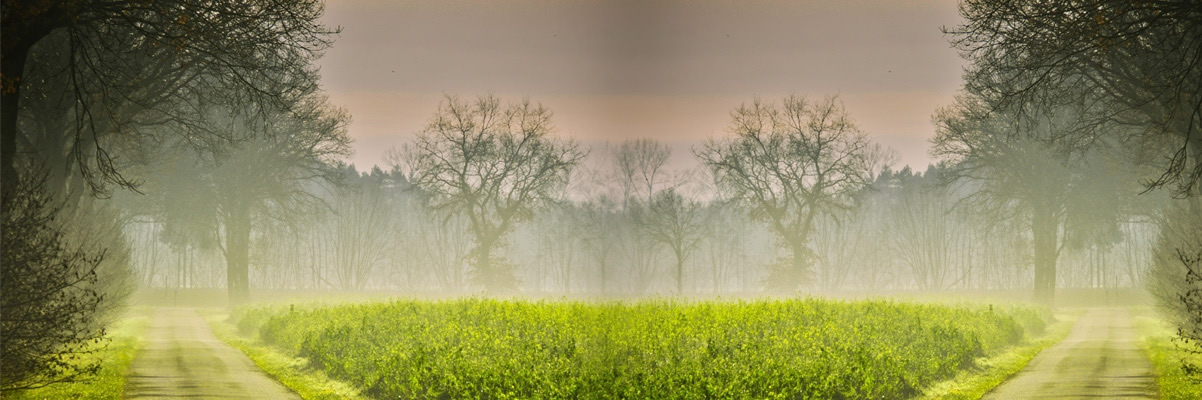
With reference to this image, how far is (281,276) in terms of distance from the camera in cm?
8462

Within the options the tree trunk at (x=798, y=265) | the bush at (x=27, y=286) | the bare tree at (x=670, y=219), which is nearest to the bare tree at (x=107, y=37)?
the bush at (x=27, y=286)

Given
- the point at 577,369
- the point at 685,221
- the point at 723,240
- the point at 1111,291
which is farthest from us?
the point at 723,240

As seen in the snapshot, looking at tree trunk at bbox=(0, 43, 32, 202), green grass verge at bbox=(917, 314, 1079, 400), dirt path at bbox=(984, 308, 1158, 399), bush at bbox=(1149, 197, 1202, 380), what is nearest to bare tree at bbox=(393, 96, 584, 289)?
green grass verge at bbox=(917, 314, 1079, 400)

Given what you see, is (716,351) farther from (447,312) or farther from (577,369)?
(447,312)

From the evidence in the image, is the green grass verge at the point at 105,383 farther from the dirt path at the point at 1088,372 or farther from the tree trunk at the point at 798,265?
the tree trunk at the point at 798,265

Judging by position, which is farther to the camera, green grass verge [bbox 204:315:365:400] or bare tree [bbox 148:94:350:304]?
bare tree [bbox 148:94:350:304]

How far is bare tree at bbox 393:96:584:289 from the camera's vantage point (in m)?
35.9

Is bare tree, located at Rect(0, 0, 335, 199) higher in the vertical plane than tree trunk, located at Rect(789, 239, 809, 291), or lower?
higher

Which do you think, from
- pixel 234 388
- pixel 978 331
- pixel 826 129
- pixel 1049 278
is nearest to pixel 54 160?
pixel 234 388

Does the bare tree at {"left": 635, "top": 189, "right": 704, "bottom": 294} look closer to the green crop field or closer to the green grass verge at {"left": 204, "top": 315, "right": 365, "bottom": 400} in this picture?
the green crop field

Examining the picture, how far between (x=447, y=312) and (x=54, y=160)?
Answer: 10.7 m

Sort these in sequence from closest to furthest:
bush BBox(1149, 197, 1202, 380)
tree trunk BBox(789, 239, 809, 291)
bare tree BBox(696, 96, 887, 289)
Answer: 1. bush BBox(1149, 197, 1202, 380)
2. bare tree BBox(696, 96, 887, 289)
3. tree trunk BBox(789, 239, 809, 291)

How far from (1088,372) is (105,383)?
844 inches

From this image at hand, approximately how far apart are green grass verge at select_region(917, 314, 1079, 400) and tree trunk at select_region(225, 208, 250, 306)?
33907 mm
